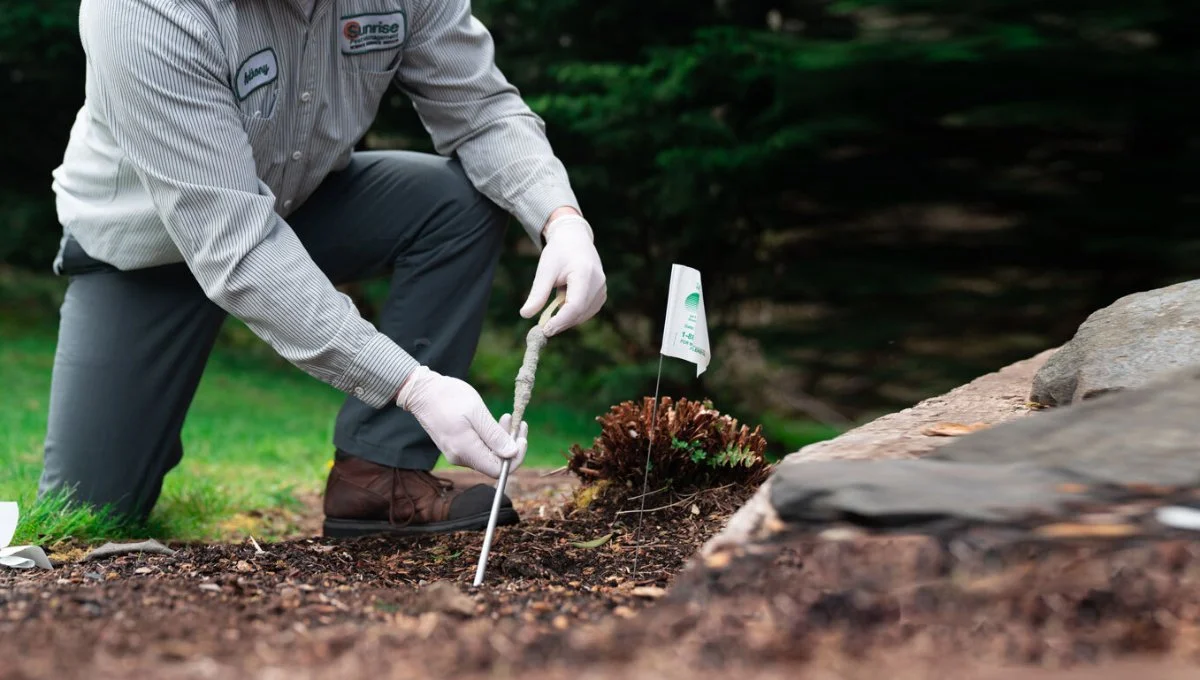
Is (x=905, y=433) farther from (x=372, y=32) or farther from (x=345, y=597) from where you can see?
(x=372, y=32)

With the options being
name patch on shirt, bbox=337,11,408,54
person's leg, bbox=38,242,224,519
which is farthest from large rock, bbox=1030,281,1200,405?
person's leg, bbox=38,242,224,519

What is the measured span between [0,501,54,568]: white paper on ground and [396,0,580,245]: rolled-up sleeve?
1.20 metres

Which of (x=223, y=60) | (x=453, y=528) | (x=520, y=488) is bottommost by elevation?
(x=520, y=488)

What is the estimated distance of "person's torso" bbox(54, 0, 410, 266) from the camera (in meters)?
2.28

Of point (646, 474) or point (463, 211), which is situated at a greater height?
point (463, 211)

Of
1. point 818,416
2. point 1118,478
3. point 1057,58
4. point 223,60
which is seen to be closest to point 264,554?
point 223,60

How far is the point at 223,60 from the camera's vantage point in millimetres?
2176

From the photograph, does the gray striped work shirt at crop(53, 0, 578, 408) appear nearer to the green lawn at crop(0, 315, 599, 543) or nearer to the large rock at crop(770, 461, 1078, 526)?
the green lawn at crop(0, 315, 599, 543)

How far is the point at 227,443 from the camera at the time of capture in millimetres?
4750

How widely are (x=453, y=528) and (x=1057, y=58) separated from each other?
11.3 feet

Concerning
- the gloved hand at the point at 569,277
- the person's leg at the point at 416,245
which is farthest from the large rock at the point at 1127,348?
the person's leg at the point at 416,245

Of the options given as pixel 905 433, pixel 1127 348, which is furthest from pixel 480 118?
pixel 1127 348

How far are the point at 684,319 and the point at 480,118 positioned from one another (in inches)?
34.8

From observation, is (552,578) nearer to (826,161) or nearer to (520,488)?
(520,488)
